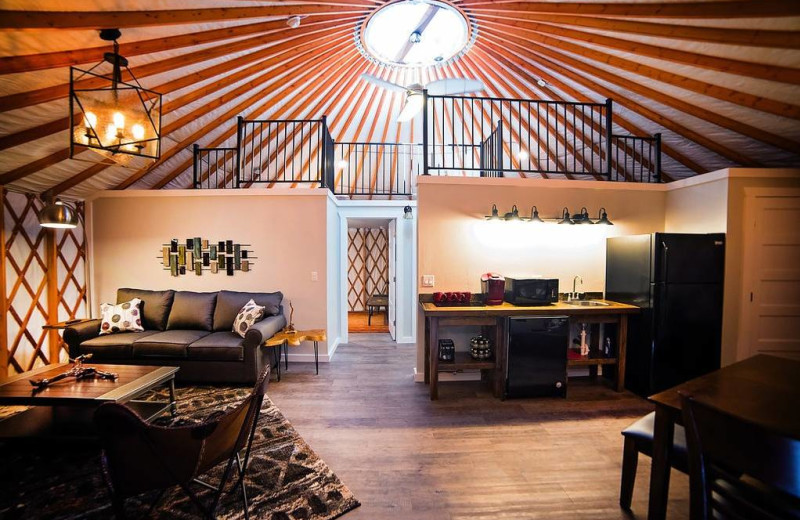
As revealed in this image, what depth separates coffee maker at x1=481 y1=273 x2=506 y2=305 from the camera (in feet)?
11.4

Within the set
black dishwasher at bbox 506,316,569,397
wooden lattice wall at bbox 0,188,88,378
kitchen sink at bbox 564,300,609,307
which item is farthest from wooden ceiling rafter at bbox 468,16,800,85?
wooden lattice wall at bbox 0,188,88,378

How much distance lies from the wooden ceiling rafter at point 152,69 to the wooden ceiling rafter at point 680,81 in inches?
81.1

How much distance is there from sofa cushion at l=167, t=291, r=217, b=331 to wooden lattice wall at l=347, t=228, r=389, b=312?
4230mm

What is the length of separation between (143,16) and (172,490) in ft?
9.81

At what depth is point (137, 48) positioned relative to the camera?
8.36 ft

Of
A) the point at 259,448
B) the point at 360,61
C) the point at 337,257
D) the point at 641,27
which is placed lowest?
the point at 259,448

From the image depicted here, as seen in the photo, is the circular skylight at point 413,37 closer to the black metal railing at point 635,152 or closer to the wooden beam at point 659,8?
the wooden beam at point 659,8

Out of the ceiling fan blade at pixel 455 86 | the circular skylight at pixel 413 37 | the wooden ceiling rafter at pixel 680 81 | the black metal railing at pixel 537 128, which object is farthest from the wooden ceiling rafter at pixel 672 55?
the black metal railing at pixel 537 128

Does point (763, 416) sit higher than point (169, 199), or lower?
lower

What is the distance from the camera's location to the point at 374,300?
693cm

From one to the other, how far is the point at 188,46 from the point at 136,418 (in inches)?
106

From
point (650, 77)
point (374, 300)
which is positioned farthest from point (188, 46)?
point (374, 300)

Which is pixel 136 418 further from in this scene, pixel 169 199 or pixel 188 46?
pixel 169 199

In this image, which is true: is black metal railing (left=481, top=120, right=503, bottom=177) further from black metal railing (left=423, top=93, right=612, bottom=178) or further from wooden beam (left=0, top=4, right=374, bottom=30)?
wooden beam (left=0, top=4, right=374, bottom=30)
